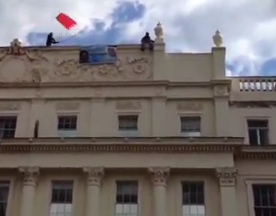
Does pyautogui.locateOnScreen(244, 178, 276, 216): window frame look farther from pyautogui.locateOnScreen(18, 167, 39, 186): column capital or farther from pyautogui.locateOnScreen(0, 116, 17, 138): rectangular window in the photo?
pyautogui.locateOnScreen(0, 116, 17, 138): rectangular window

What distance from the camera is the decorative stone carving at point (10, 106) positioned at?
28312 millimetres

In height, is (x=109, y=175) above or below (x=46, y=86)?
below

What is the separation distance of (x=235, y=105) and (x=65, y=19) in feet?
31.2

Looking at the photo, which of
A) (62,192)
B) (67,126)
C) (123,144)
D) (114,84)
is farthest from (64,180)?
(114,84)

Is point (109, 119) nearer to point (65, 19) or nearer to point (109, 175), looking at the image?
point (109, 175)

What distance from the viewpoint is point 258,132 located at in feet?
91.5

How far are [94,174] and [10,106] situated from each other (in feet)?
18.2

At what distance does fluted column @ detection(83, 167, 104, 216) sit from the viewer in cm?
2567

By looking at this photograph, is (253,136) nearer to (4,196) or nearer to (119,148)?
(119,148)

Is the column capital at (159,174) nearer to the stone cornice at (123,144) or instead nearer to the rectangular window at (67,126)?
the stone cornice at (123,144)

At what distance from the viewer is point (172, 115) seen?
27844mm

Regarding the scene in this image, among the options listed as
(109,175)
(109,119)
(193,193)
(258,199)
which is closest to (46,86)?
(109,119)

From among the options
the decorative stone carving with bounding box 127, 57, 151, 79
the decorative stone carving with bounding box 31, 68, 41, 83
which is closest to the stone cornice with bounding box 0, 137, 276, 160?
the decorative stone carving with bounding box 31, 68, 41, 83

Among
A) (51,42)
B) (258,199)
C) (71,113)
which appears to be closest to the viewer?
(258,199)
